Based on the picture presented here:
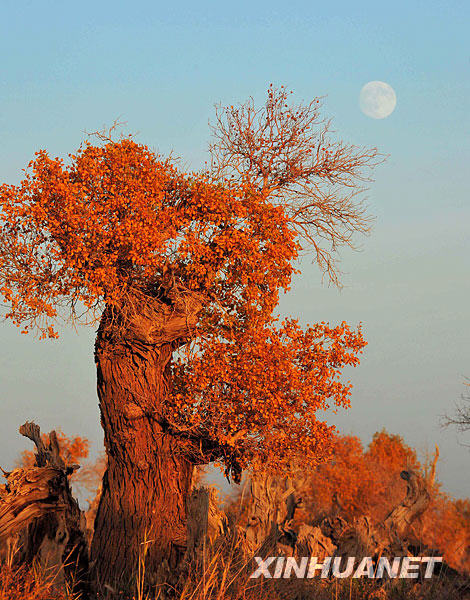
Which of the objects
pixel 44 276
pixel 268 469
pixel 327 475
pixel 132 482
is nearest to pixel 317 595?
pixel 268 469

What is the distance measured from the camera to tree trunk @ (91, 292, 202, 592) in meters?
→ 18.2

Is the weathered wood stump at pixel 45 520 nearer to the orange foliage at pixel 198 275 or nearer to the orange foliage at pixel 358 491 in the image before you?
the orange foliage at pixel 198 275

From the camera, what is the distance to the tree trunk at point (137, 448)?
18.2m

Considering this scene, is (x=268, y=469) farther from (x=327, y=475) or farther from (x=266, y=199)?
(x=327, y=475)

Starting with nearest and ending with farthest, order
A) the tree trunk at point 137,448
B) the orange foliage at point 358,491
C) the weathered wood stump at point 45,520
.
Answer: the weathered wood stump at point 45,520 < the tree trunk at point 137,448 < the orange foliage at point 358,491

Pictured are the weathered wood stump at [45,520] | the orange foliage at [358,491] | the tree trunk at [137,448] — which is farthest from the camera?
the orange foliage at [358,491]

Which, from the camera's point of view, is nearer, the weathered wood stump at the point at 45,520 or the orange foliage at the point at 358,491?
the weathered wood stump at the point at 45,520

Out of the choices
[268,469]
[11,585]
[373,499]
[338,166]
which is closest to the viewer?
[11,585]

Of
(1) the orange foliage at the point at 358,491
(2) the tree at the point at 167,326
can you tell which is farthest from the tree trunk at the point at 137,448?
(1) the orange foliage at the point at 358,491

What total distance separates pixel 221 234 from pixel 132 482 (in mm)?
7213

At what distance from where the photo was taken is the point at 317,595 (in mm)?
14773

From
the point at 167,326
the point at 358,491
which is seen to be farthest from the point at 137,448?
the point at 358,491

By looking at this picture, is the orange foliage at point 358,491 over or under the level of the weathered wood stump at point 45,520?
over

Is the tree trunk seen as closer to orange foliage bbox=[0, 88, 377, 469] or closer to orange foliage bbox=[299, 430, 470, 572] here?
orange foliage bbox=[0, 88, 377, 469]
